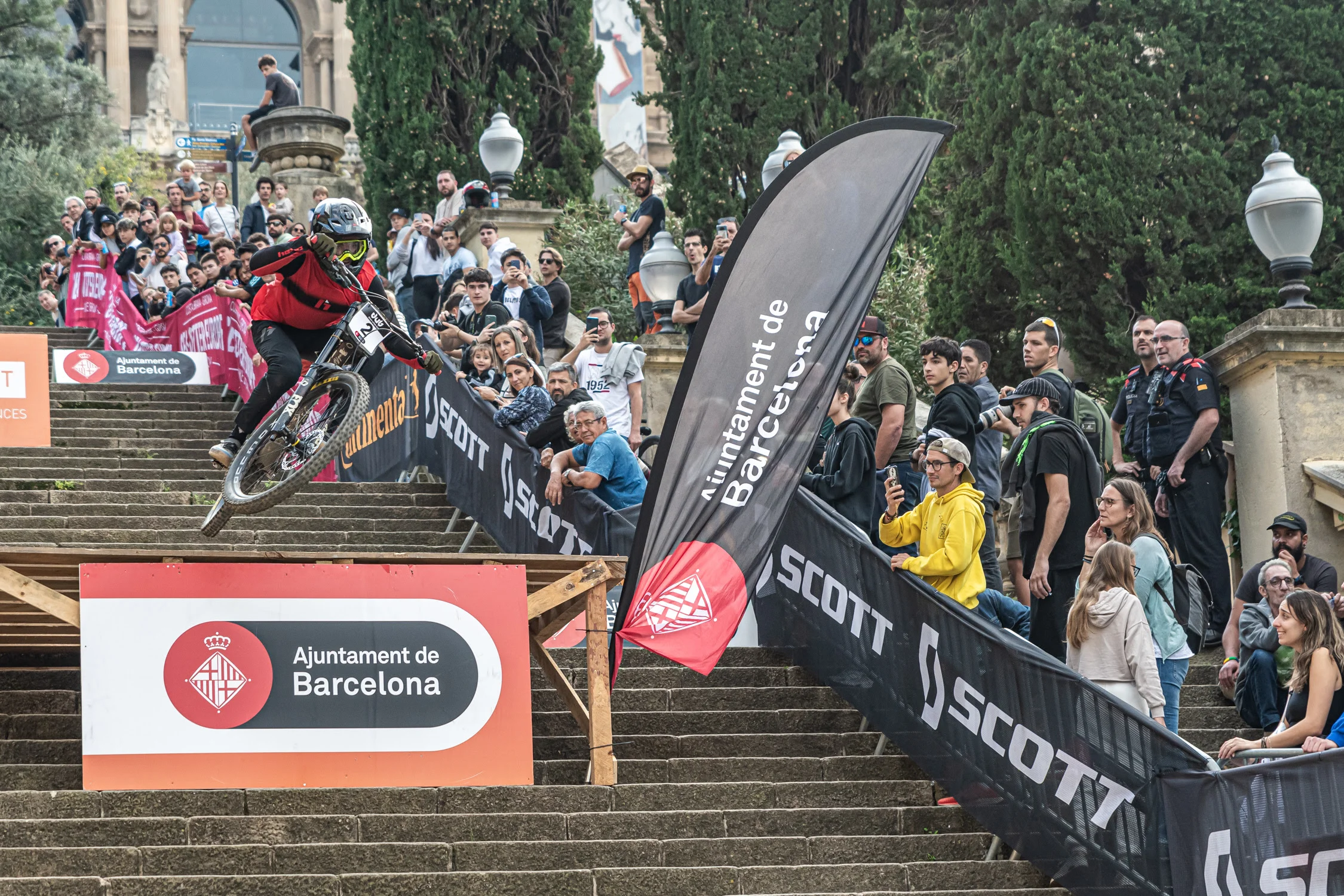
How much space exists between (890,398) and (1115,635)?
2445mm

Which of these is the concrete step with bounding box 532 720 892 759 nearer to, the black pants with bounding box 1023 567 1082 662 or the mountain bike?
the black pants with bounding box 1023 567 1082 662

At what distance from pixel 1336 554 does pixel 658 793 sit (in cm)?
513

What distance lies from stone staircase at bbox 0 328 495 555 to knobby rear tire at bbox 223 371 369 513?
53.5 inches

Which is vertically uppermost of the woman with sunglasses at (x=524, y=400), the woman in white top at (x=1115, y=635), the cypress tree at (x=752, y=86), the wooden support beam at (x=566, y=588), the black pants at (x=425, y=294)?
the cypress tree at (x=752, y=86)

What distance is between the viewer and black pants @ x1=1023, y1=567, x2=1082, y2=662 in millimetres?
9719

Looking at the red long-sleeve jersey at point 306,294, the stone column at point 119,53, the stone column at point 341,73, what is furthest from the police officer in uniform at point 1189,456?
the stone column at point 119,53

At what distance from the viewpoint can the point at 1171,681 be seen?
29.2 ft

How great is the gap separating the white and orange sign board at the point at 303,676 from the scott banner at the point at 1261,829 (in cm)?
323

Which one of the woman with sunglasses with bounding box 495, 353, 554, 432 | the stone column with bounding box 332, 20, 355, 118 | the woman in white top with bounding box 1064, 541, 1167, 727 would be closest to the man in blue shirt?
the woman with sunglasses with bounding box 495, 353, 554, 432

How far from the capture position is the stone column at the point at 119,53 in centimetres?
5297

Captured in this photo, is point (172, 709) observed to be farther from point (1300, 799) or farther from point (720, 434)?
point (1300, 799)

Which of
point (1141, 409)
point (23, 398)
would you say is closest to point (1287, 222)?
point (1141, 409)

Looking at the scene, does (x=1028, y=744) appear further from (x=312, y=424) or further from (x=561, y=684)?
(x=312, y=424)

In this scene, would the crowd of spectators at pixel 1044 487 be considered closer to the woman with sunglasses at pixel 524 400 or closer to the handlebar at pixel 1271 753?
the woman with sunglasses at pixel 524 400
